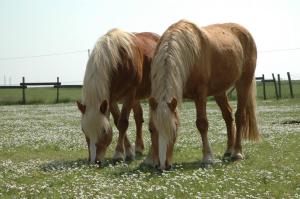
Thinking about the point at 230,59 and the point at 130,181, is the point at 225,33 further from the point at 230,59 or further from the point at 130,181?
the point at 130,181

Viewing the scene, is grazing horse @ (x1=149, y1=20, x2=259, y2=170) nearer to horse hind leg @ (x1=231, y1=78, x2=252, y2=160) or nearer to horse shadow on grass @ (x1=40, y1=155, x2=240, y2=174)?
horse hind leg @ (x1=231, y1=78, x2=252, y2=160)

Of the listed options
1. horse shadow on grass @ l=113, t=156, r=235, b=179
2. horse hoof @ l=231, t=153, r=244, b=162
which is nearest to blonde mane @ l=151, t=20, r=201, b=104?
horse shadow on grass @ l=113, t=156, r=235, b=179

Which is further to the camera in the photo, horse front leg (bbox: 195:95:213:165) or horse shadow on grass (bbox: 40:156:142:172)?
horse front leg (bbox: 195:95:213:165)

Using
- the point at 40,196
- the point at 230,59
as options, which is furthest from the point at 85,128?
the point at 230,59

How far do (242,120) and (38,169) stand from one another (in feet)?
16.4

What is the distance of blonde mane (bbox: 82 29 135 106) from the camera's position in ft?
31.1

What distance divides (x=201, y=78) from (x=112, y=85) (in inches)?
76.1

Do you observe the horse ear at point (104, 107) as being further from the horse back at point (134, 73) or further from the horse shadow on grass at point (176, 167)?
the horse shadow on grass at point (176, 167)

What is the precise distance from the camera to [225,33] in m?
11.2

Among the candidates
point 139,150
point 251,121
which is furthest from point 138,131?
point 251,121

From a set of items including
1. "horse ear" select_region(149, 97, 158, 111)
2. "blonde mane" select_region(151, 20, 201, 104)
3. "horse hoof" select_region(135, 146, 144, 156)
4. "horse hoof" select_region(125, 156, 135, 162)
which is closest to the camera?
"horse ear" select_region(149, 97, 158, 111)

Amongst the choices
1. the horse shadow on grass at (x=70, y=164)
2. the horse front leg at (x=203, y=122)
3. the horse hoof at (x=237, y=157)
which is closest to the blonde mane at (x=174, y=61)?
the horse front leg at (x=203, y=122)

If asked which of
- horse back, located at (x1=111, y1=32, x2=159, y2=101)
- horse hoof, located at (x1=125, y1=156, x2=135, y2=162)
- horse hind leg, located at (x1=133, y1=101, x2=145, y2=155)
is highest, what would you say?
horse back, located at (x1=111, y1=32, x2=159, y2=101)

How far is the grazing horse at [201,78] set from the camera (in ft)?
27.9
